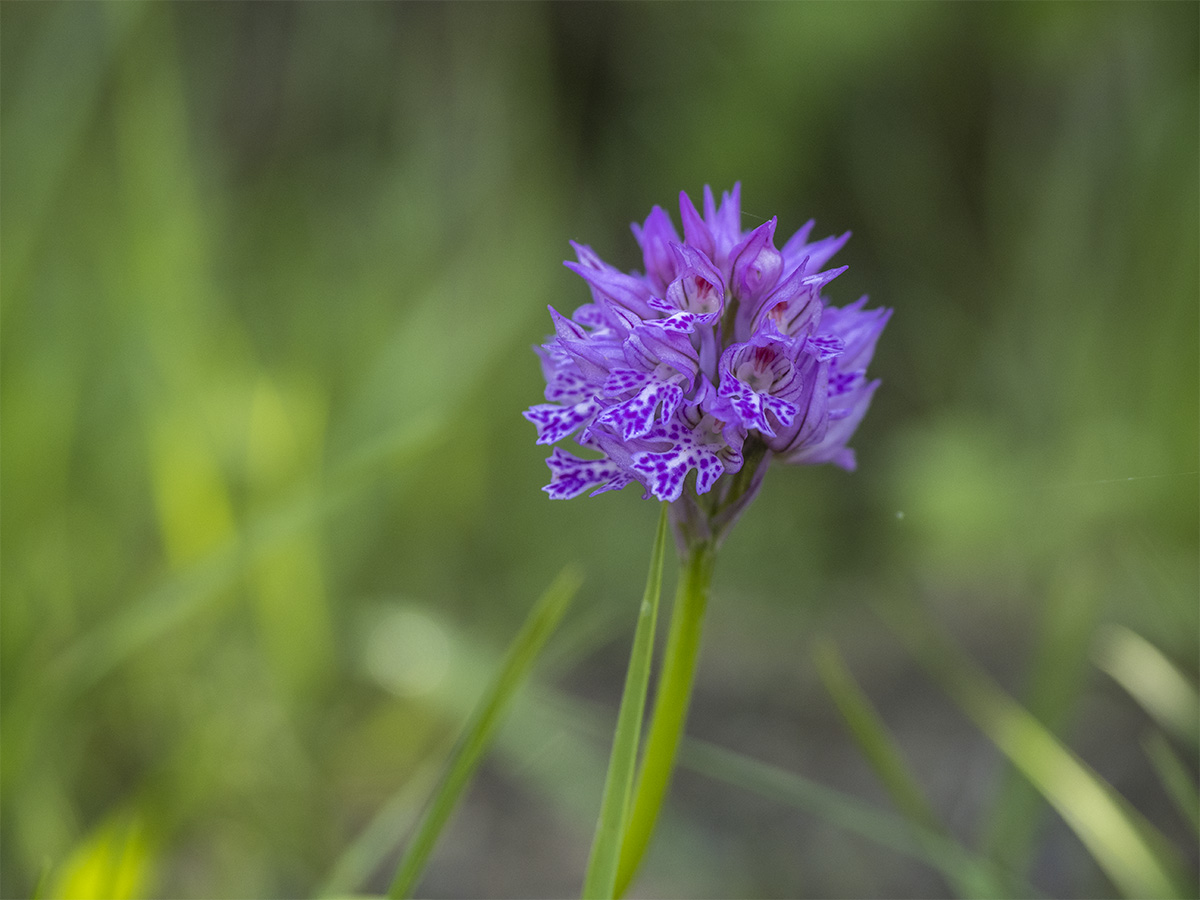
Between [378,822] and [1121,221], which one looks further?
[1121,221]

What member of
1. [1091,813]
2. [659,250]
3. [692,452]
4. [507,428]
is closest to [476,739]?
[692,452]

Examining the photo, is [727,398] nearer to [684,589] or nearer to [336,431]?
[684,589]

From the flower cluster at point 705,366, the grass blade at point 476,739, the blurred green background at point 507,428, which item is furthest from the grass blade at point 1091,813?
the grass blade at point 476,739

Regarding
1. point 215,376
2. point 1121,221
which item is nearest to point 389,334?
point 215,376

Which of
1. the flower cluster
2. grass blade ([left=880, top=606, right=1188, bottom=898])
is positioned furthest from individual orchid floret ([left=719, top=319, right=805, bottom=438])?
grass blade ([left=880, top=606, right=1188, bottom=898])

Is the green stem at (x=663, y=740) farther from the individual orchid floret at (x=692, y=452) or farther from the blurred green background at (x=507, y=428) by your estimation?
the blurred green background at (x=507, y=428)

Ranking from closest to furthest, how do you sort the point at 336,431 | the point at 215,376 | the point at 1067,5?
1. the point at 215,376
2. the point at 336,431
3. the point at 1067,5
